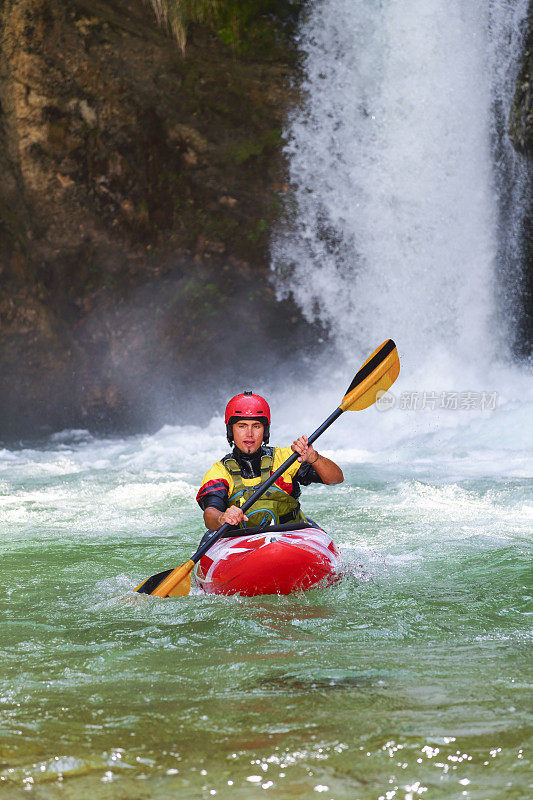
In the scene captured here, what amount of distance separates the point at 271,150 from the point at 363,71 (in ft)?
6.25

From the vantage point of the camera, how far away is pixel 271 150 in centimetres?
1299

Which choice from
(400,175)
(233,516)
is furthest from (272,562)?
(400,175)

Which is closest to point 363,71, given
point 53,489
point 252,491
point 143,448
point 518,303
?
point 518,303

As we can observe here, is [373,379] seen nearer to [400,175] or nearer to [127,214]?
[400,175]

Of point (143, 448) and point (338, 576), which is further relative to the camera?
point (143, 448)

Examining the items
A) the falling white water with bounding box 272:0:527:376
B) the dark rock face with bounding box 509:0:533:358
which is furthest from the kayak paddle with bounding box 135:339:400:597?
the dark rock face with bounding box 509:0:533:358

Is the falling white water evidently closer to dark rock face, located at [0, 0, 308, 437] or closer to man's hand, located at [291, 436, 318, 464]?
dark rock face, located at [0, 0, 308, 437]

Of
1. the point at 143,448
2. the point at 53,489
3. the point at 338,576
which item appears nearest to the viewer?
the point at 338,576

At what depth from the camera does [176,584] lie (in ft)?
12.3

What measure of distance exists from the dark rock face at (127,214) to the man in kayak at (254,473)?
31.8ft

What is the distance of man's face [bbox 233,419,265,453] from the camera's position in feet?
13.1

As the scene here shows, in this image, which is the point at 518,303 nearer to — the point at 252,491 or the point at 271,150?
the point at 271,150

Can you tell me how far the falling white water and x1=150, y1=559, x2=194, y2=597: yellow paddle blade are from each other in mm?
9791

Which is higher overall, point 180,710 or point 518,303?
point 518,303
